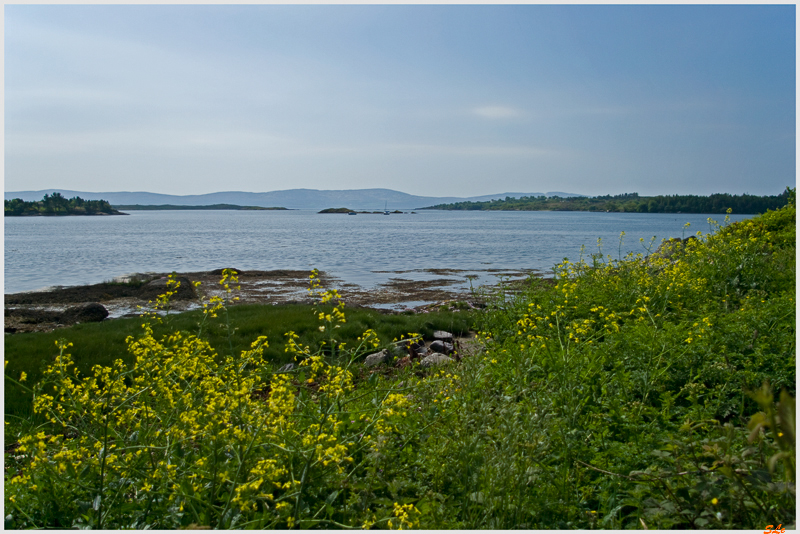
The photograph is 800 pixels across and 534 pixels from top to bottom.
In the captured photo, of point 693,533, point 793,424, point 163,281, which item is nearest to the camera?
point 793,424

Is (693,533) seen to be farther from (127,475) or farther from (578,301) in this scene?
(578,301)

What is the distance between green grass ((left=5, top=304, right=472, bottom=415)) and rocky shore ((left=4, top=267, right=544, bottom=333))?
1.30 meters

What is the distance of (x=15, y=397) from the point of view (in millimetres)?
6711

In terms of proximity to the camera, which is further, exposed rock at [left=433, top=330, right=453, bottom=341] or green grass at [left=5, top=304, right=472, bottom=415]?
exposed rock at [left=433, top=330, right=453, bottom=341]

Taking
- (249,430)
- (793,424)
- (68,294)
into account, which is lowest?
(68,294)

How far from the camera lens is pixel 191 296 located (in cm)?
1822

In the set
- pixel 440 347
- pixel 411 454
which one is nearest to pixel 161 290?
pixel 440 347

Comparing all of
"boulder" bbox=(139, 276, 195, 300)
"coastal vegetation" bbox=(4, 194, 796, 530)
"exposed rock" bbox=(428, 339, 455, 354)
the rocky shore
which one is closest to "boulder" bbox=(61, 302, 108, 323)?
the rocky shore

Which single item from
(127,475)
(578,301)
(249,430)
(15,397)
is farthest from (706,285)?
(15,397)

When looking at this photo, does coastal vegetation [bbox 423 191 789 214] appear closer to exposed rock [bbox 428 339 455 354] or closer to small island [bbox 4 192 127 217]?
exposed rock [bbox 428 339 455 354]

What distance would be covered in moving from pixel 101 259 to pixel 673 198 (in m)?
118

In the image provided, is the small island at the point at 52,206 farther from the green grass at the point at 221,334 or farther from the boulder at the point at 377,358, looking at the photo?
the boulder at the point at 377,358

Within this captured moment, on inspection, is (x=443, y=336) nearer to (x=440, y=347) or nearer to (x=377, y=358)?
(x=440, y=347)

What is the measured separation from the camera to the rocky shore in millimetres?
14211
